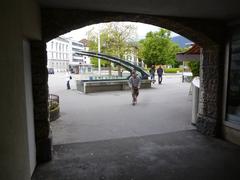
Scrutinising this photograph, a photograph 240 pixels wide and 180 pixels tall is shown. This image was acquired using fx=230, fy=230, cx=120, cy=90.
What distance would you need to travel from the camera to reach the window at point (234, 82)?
612 centimetres

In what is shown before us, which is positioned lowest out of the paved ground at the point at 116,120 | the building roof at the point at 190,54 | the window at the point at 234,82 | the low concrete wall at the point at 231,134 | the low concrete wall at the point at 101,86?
the paved ground at the point at 116,120

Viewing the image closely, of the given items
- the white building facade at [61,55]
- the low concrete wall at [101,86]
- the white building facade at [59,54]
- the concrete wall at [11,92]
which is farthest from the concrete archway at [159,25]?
the white building facade at [59,54]

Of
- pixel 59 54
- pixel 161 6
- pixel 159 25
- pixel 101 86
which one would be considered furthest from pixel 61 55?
pixel 161 6

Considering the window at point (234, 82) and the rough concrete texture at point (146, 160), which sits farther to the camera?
the window at point (234, 82)

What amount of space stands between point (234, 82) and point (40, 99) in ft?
16.6

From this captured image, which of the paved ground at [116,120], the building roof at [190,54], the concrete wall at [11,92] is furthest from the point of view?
the building roof at [190,54]

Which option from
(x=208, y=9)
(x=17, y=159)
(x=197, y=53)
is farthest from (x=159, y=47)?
(x=17, y=159)

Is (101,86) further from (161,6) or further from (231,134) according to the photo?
(161,6)

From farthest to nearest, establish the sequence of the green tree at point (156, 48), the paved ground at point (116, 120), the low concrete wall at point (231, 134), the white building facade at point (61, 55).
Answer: the white building facade at point (61, 55) < the green tree at point (156, 48) < the paved ground at point (116, 120) < the low concrete wall at point (231, 134)

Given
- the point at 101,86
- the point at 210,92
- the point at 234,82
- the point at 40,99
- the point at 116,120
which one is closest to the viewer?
the point at 40,99

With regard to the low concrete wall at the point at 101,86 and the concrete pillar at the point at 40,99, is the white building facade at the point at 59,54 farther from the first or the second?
the concrete pillar at the point at 40,99

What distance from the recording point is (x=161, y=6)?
489 cm

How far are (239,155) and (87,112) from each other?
6.41 meters

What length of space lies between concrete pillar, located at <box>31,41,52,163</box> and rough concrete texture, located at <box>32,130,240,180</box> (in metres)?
0.35
